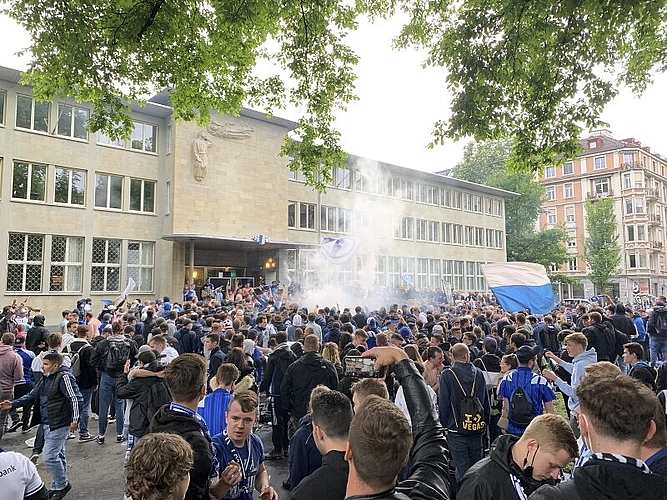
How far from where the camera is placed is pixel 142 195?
25219 mm

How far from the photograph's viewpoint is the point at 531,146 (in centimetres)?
792

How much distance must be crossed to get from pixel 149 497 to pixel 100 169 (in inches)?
997

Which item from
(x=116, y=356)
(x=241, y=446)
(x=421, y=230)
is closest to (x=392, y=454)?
(x=241, y=446)

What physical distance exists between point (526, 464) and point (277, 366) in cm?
519

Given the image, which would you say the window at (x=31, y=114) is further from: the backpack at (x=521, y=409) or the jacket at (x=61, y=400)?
the backpack at (x=521, y=409)

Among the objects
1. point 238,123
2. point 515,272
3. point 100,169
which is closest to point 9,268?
point 100,169

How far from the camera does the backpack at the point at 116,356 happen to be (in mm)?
7508

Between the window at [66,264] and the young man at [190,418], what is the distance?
894 inches

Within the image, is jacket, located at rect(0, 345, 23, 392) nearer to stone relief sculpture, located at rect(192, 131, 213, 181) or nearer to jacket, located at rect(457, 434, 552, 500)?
jacket, located at rect(457, 434, 552, 500)

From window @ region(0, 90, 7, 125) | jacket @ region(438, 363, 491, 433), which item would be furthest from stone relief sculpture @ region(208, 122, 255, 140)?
jacket @ region(438, 363, 491, 433)

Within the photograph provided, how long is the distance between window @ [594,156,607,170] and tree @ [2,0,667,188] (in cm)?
6325

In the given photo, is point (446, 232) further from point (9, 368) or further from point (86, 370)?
point (9, 368)

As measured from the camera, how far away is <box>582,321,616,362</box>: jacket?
9066mm

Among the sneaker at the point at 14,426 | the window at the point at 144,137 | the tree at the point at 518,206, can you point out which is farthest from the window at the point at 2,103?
the tree at the point at 518,206
